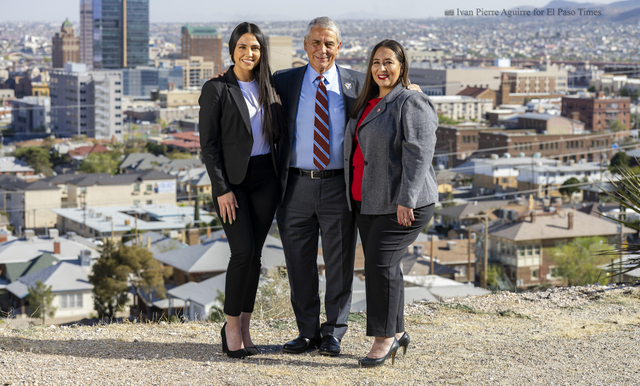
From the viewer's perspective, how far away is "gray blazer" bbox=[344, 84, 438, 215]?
8.71 ft

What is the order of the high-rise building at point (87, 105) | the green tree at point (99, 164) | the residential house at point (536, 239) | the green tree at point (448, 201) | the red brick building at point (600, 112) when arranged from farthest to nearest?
1. the high-rise building at point (87, 105)
2. the red brick building at point (600, 112)
3. the green tree at point (99, 164)
4. the green tree at point (448, 201)
5. the residential house at point (536, 239)

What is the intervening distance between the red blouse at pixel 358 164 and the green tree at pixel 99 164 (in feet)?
136

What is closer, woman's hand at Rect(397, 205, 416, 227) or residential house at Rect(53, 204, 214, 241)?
woman's hand at Rect(397, 205, 416, 227)

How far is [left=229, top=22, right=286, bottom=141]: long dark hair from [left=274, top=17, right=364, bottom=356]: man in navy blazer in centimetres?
6

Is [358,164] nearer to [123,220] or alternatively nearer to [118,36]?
[123,220]

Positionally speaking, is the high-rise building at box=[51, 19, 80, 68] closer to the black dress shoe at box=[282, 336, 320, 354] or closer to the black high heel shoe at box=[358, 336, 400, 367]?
the black dress shoe at box=[282, 336, 320, 354]

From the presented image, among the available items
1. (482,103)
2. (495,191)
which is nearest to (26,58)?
(482,103)

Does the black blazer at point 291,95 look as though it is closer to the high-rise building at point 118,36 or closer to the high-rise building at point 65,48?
the high-rise building at point 118,36

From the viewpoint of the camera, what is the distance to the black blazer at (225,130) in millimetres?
2766

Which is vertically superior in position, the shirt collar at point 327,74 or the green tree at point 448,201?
the shirt collar at point 327,74

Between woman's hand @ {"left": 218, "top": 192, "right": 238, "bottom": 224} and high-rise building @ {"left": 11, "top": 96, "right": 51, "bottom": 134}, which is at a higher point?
woman's hand @ {"left": 218, "top": 192, "right": 238, "bottom": 224}

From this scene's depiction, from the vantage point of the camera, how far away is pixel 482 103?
7762cm

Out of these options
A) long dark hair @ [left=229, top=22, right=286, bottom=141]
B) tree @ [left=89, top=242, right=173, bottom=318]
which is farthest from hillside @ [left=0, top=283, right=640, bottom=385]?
tree @ [left=89, top=242, right=173, bottom=318]

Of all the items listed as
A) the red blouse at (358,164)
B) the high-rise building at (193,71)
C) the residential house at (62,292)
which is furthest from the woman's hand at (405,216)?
the high-rise building at (193,71)
